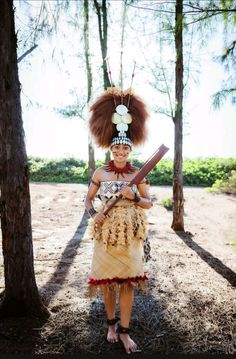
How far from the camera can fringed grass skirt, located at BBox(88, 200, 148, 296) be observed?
278 cm

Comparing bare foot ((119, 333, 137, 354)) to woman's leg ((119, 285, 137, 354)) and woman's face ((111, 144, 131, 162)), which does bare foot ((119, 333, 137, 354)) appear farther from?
woman's face ((111, 144, 131, 162))

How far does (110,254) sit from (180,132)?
5437mm

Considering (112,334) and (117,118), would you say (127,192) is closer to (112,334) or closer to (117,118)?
(117,118)

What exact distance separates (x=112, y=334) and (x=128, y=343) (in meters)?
0.16

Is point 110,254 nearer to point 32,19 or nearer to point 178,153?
point 32,19

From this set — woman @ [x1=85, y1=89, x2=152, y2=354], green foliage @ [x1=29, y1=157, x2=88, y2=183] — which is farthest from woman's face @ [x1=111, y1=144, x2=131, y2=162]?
green foliage @ [x1=29, y1=157, x2=88, y2=183]

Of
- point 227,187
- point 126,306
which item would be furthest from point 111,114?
point 227,187

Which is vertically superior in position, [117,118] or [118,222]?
[117,118]

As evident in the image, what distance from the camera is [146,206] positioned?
285 cm

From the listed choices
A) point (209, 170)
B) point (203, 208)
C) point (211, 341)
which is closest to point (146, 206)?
point (211, 341)

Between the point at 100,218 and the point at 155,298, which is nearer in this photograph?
the point at 100,218

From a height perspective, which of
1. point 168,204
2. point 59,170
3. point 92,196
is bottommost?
point 168,204

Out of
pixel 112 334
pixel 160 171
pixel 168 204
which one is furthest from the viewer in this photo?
pixel 160 171

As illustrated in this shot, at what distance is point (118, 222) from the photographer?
279 cm
